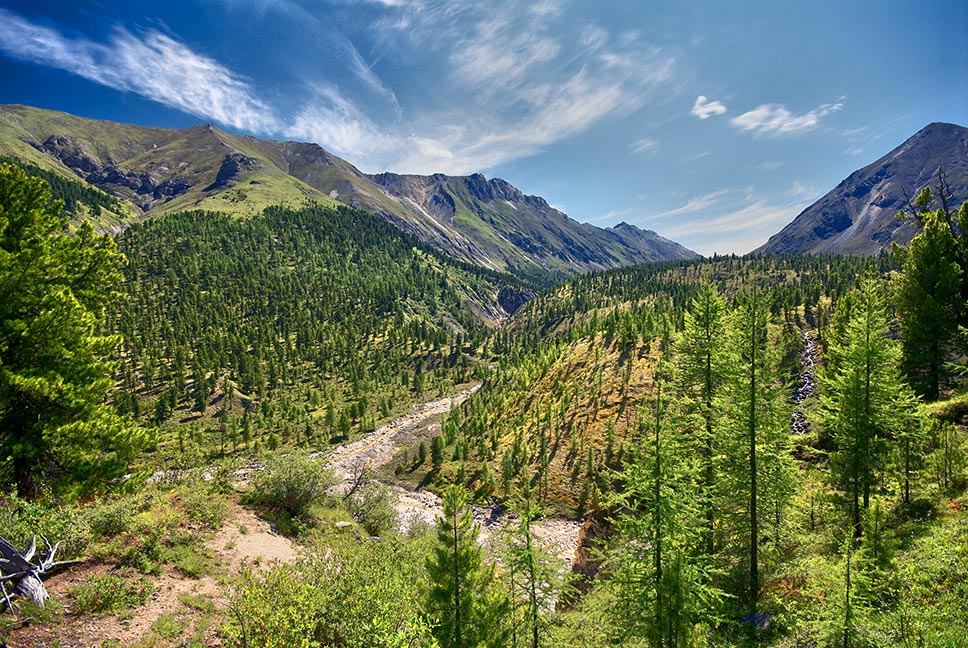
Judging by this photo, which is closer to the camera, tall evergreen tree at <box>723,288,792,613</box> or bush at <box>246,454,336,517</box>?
tall evergreen tree at <box>723,288,792,613</box>

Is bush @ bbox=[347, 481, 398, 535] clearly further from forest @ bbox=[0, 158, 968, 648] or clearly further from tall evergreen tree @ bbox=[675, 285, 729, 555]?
tall evergreen tree @ bbox=[675, 285, 729, 555]

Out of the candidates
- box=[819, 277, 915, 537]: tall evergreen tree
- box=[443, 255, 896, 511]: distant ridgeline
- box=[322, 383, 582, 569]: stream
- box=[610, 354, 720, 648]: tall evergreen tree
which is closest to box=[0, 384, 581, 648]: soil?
box=[610, 354, 720, 648]: tall evergreen tree

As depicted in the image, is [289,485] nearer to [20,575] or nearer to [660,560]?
[20,575]

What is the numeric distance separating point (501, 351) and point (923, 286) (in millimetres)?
160578

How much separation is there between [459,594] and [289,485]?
12.9 meters

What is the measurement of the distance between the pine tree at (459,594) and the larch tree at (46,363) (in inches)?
505

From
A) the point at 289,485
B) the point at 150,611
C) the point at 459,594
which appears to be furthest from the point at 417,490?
the point at 150,611

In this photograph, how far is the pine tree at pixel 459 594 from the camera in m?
15.2

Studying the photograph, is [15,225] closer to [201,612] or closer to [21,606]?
[21,606]

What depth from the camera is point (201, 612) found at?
13.0 m

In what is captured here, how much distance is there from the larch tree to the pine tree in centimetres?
→ 1282

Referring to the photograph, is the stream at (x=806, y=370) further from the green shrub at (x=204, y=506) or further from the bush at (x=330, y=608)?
the green shrub at (x=204, y=506)

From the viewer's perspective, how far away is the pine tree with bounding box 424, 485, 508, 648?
15.2 metres

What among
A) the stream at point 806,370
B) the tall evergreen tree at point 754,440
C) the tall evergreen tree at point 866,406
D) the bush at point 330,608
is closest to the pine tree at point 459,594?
the bush at point 330,608
